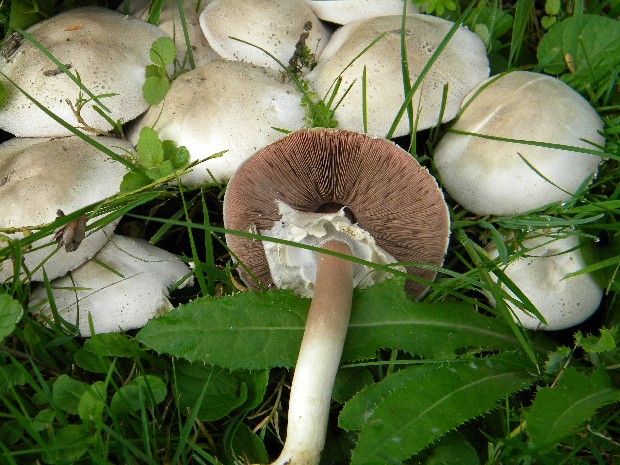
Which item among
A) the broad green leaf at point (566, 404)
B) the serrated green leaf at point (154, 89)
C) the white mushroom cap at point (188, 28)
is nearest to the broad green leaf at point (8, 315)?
the serrated green leaf at point (154, 89)

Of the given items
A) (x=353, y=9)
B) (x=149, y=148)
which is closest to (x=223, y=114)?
(x=149, y=148)

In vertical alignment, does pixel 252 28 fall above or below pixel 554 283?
above

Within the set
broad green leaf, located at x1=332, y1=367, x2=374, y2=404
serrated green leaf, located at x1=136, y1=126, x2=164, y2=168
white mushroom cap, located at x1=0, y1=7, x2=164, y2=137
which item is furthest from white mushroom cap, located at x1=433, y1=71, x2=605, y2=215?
white mushroom cap, located at x1=0, y1=7, x2=164, y2=137

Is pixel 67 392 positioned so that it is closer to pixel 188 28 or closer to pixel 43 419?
pixel 43 419

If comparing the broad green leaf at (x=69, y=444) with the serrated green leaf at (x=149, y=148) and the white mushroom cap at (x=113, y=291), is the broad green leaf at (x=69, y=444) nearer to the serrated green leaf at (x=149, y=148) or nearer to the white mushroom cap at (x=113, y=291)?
the white mushroom cap at (x=113, y=291)

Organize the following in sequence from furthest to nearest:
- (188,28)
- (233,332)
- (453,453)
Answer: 1. (188,28)
2. (233,332)
3. (453,453)

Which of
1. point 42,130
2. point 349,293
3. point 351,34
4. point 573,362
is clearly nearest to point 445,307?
point 349,293

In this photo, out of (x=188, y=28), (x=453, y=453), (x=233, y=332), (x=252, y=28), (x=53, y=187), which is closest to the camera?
(x=453, y=453)
